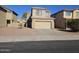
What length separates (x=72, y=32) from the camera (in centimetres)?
996

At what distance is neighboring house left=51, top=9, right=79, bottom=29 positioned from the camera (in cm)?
1006

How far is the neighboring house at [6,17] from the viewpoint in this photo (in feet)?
32.2

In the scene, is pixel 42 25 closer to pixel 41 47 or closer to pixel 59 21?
pixel 59 21

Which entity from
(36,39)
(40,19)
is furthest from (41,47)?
(40,19)

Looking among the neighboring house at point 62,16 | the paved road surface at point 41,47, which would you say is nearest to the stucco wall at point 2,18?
the paved road surface at point 41,47

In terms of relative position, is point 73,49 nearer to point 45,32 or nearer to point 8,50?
point 45,32

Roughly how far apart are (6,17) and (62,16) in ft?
9.73

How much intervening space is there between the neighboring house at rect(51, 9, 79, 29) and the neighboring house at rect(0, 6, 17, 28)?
2096mm

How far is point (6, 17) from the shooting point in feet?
33.5

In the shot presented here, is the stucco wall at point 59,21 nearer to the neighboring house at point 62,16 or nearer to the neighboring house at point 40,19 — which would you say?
the neighboring house at point 62,16
